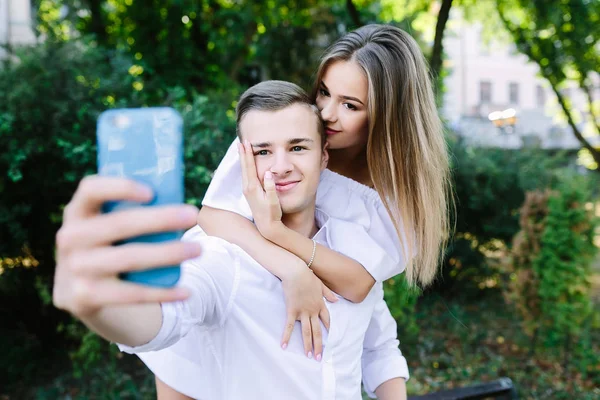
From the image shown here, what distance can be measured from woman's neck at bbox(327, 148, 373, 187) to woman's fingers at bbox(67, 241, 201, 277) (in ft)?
4.19

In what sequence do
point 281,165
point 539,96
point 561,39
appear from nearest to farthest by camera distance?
point 281,165, point 561,39, point 539,96

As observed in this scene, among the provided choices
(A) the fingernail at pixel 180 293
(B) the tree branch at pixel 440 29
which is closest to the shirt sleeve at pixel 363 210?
(A) the fingernail at pixel 180 293

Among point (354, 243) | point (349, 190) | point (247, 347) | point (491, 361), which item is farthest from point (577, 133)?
point (247, 347)

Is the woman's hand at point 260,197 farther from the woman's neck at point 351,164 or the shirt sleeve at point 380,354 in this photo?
the shirt sleeve at point 380,354

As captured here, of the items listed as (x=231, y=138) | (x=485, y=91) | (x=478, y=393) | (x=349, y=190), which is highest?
(x=349, y=190)

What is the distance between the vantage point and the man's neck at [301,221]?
1.81m

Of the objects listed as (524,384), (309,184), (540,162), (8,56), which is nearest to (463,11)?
(540,162)

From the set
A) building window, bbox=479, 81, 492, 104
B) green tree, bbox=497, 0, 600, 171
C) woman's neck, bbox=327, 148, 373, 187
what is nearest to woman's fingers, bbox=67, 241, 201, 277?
woman's neck, bbox=327, 148, 373, 187

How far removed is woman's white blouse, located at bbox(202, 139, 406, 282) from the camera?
182cm

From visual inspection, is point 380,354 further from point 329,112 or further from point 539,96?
point 539,96

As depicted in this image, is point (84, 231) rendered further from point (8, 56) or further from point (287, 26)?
point (287, 26)

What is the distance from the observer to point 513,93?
117 ft

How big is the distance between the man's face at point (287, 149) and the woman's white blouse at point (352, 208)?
0.69 ft

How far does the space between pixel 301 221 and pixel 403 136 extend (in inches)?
18.1
